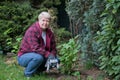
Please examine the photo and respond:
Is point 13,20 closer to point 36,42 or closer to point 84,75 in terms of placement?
point 36,42

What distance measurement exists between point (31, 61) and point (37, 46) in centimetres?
29

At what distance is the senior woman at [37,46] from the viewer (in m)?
5.93

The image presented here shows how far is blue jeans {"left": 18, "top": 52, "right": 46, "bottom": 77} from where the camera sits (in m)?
5.91

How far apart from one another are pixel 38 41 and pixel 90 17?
43.6 inches

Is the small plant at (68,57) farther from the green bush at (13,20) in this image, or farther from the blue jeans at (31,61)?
the green bush at (13,20)

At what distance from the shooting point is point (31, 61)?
5.96 metres

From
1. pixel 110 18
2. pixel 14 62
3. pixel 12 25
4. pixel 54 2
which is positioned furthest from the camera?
pixel 54 2

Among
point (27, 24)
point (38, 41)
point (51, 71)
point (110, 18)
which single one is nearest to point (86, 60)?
point (51, 71)

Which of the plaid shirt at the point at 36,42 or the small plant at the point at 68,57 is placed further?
the small plant at the point at 68,57

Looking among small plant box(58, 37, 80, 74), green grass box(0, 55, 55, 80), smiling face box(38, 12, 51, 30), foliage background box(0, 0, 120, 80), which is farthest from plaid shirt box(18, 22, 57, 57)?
foliage background box(0, 0, 120, 80)

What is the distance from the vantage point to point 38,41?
5.99 meters

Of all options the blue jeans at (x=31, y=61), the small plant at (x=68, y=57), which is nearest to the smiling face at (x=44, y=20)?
the blue jeans at (x=31, y=61)

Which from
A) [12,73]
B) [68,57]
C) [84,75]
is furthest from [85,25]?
[12,73]

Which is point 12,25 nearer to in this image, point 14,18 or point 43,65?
point 14,18
